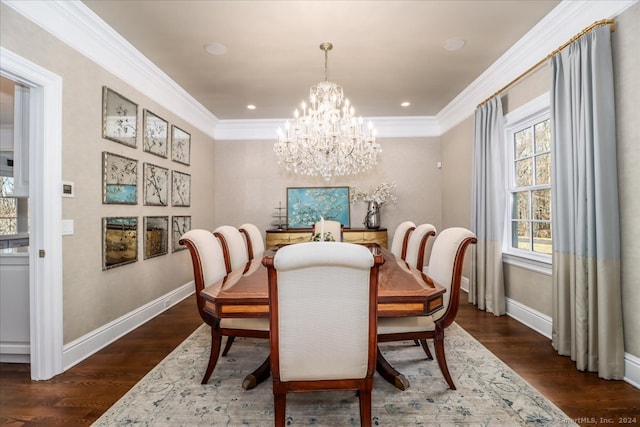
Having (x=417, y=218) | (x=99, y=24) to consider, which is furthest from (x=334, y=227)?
(x=99, y=24)

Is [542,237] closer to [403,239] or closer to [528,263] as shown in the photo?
[528,263]

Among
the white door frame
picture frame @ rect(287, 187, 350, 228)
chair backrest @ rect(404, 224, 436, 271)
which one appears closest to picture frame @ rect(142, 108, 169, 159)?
the white door frame

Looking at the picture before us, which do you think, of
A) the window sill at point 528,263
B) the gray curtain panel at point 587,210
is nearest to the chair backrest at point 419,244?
the gray curtain panel at point 587,210

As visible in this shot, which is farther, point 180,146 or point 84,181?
point 180,146

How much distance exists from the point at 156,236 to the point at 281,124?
280cm

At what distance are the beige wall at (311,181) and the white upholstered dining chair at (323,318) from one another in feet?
13.4

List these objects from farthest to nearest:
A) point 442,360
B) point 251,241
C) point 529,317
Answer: point 251,241 → point 529,317 → point 442,360

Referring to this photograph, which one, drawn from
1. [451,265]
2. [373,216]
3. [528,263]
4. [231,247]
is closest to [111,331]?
[231,247]

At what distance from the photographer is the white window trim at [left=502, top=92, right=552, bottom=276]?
2865mm

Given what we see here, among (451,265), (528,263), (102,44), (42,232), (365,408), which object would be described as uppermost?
(102,44)

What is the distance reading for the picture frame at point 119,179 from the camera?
276 cm

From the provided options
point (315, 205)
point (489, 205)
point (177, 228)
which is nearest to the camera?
point (489, 205)

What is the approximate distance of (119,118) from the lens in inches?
116

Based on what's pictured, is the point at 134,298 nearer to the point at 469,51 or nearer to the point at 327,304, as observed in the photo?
the point at 327,304
